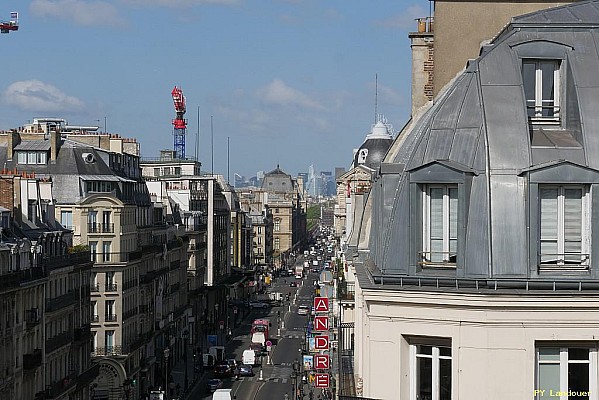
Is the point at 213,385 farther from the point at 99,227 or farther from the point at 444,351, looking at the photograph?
the point at 444,351

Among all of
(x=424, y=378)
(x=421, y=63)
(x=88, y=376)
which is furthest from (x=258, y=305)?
(x=424, y=378)

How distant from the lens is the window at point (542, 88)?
21.7 meters

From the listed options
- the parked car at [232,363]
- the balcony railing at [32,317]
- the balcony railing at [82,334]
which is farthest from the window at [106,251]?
the balcony railing at [32,317]

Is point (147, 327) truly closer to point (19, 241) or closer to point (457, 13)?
point (19, 241)

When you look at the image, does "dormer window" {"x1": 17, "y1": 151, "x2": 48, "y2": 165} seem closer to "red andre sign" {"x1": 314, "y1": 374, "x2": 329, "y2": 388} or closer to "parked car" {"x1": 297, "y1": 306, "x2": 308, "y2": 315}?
"red andre sign" {"x1": 314, "y1": 374, "x2": 329, "y2": 388}

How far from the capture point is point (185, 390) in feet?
320

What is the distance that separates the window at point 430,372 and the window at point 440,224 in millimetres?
1427

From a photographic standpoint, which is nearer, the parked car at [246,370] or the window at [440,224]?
the window at [440,224]

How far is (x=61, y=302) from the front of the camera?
234 feet

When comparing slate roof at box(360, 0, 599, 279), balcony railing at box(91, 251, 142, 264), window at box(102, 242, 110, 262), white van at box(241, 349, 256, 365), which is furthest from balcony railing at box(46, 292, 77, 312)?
slate roof at box(360, 0, 599, 279)

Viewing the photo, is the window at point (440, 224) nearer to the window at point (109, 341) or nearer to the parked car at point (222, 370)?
the window at point (109, 341)

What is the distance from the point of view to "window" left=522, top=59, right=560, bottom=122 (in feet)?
71.2

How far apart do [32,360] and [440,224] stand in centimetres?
4444

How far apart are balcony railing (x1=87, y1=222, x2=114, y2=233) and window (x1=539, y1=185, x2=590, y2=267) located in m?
68.6
